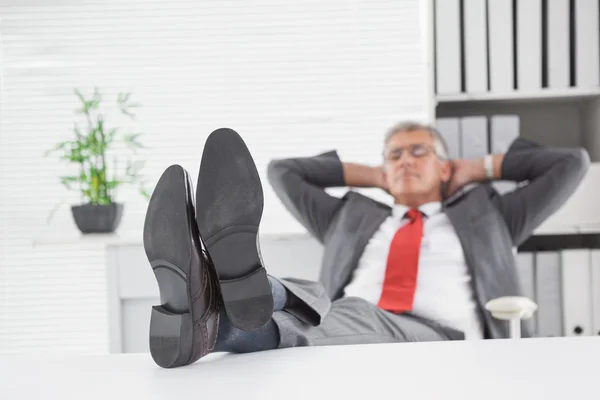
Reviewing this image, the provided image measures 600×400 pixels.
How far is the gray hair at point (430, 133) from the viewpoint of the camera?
2268 mm

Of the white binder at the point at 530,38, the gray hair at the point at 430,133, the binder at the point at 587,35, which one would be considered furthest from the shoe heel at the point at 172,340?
the binder at the point at 587,35

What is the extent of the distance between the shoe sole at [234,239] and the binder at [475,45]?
1488 mm

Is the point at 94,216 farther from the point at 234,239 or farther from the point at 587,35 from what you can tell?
the point at 587,35

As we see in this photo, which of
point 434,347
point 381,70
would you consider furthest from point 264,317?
point 381,70

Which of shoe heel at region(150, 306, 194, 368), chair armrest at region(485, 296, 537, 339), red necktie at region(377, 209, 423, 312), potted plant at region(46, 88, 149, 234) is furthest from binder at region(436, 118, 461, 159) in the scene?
shoe heel at region(150, 306, 194, 368)

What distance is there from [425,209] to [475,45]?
2.01ft

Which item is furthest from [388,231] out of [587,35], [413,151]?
[587,35]

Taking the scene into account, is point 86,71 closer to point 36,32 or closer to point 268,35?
point 36,32

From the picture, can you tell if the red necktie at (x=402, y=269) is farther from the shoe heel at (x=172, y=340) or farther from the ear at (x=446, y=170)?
the shoe heel at (x=172, y=340)

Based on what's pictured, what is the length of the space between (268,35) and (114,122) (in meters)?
0.78

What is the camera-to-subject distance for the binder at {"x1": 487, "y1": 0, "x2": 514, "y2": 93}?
2.36 m

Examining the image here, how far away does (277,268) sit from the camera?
242 cm

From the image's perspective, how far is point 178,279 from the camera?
1048 millimetres

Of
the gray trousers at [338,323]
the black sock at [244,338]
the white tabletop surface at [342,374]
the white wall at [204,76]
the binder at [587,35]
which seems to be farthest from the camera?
the white wall at [204,76]
